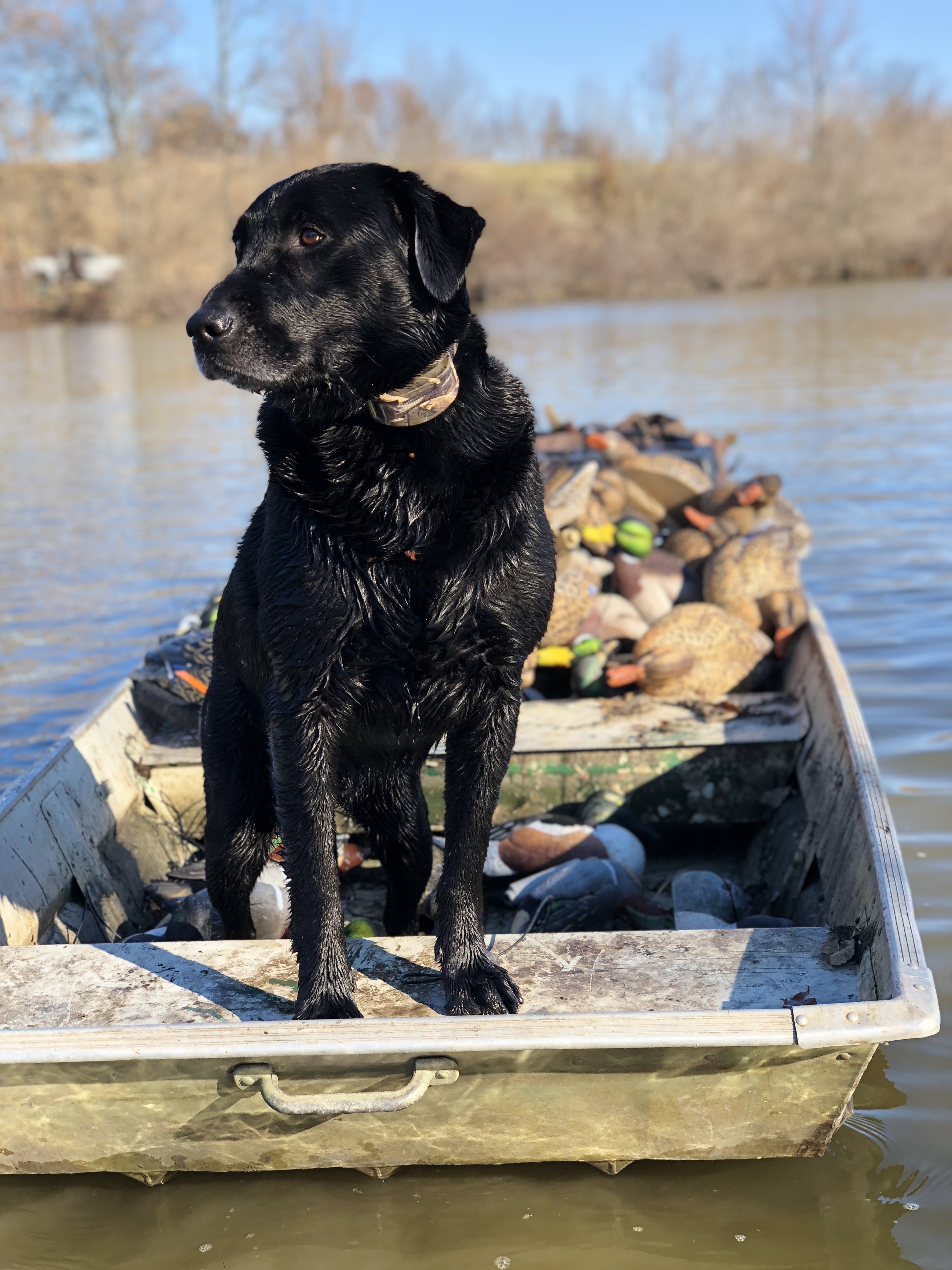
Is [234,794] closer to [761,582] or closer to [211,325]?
[211,325]

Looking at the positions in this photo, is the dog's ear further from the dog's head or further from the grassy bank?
the grassy bank

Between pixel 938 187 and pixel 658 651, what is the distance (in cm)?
4342

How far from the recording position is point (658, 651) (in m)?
5.29

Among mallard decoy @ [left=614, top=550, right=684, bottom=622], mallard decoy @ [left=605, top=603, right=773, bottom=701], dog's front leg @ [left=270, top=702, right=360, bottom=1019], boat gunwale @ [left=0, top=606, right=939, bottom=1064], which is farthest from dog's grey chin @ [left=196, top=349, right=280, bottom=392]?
mallard decoy @ [left=614, top=550, right=684, bottom=622]

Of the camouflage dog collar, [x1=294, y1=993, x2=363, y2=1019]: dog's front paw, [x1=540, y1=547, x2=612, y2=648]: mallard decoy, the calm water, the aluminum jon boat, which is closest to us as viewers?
the aluminum jon boat

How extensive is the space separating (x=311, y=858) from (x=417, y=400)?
104 cm

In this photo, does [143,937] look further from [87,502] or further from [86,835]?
[87,502]

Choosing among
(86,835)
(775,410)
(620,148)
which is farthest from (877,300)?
→ (86,835)

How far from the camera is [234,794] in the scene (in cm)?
318

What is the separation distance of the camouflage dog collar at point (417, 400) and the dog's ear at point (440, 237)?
16 cm

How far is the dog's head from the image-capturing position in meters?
2.46

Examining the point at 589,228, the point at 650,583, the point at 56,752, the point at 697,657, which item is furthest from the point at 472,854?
the point at 589,228

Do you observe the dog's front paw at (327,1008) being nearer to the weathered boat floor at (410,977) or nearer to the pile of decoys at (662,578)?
the weathered boat floor at (410,977)

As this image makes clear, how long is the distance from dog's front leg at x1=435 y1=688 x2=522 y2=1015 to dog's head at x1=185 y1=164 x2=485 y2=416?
79 cm
